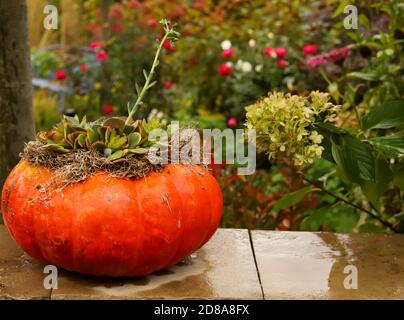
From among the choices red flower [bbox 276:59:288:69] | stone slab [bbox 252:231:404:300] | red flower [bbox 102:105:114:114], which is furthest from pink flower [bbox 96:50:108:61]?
stone slab [bbox 252:231:404:300]

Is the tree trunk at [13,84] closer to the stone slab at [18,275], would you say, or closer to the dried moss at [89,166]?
the stone slab at [18,275]

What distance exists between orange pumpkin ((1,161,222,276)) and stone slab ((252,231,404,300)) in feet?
1.16

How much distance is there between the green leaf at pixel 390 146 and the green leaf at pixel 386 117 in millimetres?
66

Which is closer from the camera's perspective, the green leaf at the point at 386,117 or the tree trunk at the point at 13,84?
the green leaf at the point at 386,117

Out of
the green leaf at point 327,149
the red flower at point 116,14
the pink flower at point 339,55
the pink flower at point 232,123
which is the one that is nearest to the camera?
the green leaf at point 327,149

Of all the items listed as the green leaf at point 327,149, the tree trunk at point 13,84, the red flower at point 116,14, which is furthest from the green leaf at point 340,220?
the red flower at point 116,14

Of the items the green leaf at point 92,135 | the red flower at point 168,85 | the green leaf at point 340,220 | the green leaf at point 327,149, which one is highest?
the green leaf at point 92,135

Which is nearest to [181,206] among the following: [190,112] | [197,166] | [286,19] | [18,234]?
[197,166]

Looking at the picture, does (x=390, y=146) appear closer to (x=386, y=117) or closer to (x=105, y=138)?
(x=386, y=117)

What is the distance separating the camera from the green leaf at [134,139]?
7.78 feet

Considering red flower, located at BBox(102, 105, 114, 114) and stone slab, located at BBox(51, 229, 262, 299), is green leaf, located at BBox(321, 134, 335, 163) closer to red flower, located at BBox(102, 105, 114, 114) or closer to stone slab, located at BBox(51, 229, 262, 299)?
stone slab, located at BBox(51, 229, 262, 299)

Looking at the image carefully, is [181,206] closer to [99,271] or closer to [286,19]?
[99,271]

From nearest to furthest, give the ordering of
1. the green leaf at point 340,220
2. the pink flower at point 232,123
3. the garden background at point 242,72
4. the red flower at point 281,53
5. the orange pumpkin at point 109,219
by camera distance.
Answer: the orange pumpkin at point 109,219 → the garden background at point 242,72 → the green leaf at point 340,220 → the pink flower at point 232,123 → the red flower at point 281,53
